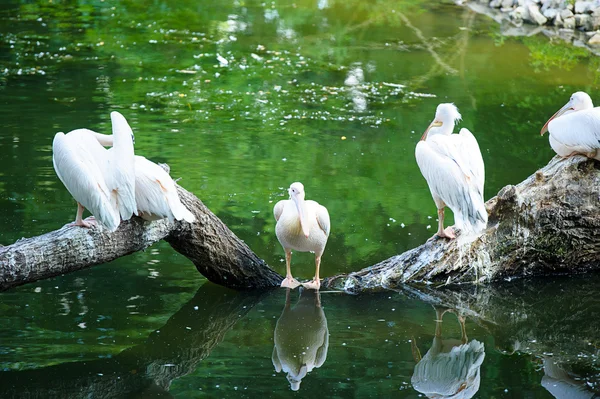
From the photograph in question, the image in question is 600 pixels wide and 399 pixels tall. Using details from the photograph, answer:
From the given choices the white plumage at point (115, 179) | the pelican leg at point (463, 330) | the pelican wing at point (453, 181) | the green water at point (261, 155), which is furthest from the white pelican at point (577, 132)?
the white plumage at point (115, 179)

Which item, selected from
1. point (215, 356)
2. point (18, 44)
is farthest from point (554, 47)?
point (215, 356)

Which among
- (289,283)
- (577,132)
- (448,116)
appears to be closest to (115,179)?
(289,283)

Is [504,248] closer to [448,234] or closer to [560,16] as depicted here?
[448,234]

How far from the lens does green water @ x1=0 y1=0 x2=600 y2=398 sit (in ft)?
14.2

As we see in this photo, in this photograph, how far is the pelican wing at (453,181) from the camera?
4887mm

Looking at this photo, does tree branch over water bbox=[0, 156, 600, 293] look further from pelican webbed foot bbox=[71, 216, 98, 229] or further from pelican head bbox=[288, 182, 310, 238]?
pelican webbed foot bbox=[71, 216, 98, 229]

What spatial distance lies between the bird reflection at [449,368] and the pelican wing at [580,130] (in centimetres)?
143

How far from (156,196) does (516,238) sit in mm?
2423

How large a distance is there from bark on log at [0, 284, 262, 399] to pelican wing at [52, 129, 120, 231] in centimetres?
→ 76

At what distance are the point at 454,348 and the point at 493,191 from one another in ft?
9.55

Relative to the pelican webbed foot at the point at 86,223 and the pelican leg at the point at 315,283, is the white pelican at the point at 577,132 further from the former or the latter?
the pelican webbed foot at the point at 86,223

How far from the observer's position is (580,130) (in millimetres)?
5258

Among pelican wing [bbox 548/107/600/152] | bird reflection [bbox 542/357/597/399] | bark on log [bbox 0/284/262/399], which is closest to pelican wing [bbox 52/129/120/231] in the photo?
bark on log [bbox 0/284/262/399]

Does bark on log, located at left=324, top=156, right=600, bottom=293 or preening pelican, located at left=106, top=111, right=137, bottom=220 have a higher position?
preening pelican, located at left=106, top=111, right=137, bottom=220
